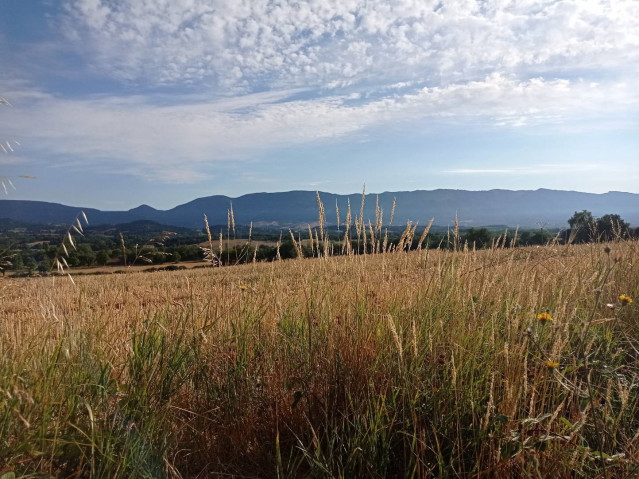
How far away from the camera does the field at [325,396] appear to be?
6.46 ft

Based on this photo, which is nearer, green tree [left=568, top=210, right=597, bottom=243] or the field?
the field

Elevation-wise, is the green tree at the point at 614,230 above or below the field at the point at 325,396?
above

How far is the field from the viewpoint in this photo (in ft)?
6.46

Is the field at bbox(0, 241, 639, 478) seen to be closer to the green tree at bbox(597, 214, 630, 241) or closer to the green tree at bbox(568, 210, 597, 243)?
the green tree at bbox(568, 210, 597, 243)

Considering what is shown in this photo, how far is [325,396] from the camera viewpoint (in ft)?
8.44

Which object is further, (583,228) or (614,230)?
(583,228)

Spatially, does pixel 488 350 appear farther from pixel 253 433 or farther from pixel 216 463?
pixel 216 463

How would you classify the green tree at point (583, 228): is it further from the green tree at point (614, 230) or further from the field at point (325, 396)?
the field at point (325, 396)

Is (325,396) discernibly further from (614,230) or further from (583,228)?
(583,228)

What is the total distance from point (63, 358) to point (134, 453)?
79 centimetres

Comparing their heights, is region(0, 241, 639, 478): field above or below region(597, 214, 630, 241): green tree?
below

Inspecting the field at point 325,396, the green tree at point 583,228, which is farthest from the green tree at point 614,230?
the field at point 325,396

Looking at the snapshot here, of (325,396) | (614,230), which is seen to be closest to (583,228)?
(614,230)

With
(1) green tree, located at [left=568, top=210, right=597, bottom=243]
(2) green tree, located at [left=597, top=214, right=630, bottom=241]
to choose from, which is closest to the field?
(1) green tree, located at [left=568, top=210, right=597, bottom=243]
